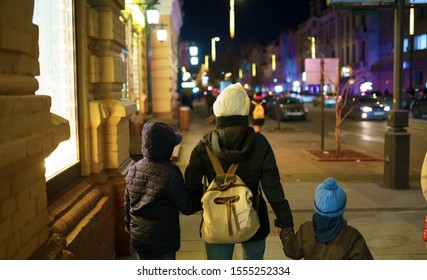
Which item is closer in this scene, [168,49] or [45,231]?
[45,231]

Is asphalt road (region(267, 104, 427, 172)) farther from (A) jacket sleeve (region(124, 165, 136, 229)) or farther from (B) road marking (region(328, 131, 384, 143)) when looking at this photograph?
(A) jacket sleeve (region(124, 165, 136, 229))

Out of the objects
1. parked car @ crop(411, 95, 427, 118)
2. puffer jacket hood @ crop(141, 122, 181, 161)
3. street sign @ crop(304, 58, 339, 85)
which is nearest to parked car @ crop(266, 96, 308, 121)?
parked car @ crop(411, 95, 427, 118)

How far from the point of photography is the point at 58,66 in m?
5.54

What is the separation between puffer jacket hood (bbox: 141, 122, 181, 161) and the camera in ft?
13.3

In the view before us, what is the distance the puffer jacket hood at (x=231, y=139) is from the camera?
3932 mm

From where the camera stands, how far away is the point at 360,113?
31.3 m

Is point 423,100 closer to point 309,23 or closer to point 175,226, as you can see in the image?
point 175,226

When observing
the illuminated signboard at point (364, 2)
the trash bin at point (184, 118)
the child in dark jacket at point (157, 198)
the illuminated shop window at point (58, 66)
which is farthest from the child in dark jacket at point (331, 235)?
the trash bin at point (184, 118)

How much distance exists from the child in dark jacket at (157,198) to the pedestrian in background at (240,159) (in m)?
0.19

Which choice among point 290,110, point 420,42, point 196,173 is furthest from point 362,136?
point 420,42

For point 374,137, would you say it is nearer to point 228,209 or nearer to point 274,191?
point 274,191
